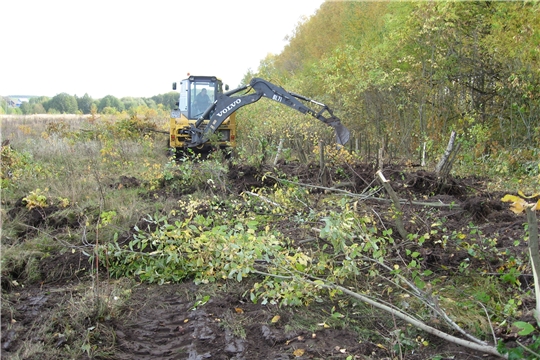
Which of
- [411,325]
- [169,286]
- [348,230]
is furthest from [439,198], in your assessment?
[169,286]

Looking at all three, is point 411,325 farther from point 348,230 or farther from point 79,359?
point 79,359

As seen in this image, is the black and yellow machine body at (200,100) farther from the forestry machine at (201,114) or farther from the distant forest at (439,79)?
the distant forest at (439,79)

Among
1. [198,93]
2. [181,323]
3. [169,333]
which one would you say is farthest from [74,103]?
[169,333]

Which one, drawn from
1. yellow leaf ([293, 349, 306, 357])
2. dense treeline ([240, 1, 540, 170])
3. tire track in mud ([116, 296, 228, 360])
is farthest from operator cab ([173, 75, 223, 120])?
yellow leaf ([293, 349, 306, 357])

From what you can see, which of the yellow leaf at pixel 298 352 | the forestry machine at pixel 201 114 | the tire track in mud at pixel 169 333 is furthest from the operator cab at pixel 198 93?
the yellow leaf at pixel 298 352

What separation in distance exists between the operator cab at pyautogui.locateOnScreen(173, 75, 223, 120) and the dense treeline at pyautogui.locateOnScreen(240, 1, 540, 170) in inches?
75.3

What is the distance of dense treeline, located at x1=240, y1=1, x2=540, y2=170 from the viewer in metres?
9.09

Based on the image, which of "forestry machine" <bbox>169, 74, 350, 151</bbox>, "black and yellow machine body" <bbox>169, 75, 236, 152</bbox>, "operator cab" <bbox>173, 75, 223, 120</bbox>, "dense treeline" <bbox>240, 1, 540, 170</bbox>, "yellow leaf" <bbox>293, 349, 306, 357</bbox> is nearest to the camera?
"yellow leaf" <bbox>293, 349, 306, 357</bbox>

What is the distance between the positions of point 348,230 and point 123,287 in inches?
83.6

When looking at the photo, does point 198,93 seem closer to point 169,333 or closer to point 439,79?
point 439,79

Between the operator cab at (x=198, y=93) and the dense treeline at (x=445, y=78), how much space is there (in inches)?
75.3

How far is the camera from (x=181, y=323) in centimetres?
356

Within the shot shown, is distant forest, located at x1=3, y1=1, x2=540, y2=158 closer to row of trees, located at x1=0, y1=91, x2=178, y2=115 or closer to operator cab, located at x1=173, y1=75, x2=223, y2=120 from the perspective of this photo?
operator cab, located at x1=173, y1=75, x2=223, y2=120

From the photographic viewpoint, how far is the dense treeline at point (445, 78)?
29.8 feet
